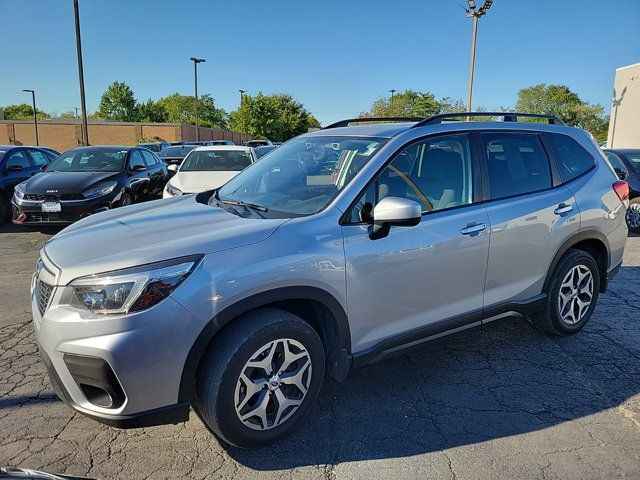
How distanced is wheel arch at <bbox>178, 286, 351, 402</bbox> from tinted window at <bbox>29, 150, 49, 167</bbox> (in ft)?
33.1

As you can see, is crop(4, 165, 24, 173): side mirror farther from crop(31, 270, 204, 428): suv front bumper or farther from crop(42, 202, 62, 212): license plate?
crop(31, 270, 204, 428): suv front bumper

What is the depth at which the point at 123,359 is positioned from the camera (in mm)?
2213

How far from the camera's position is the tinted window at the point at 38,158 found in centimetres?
1066

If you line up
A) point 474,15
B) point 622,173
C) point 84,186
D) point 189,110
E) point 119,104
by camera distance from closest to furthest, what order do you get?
point 84,186, point 622,173, point 474,15, point 119,104, point 189,110

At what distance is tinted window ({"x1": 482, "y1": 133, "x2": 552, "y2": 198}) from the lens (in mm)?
3605

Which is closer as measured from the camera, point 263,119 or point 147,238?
point 147,238

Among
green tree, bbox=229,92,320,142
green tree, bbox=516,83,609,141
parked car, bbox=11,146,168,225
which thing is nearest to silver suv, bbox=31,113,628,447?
parked car, bbox=11,146,168,225

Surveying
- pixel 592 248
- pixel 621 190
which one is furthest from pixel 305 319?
pixel 621 190

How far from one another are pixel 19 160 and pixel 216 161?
409 cm

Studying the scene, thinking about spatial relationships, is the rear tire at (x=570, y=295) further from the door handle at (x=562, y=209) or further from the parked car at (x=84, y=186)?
the parked car at (x=84, y=186)

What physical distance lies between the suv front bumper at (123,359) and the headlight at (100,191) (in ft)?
21.0

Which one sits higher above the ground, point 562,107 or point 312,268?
point 562,107

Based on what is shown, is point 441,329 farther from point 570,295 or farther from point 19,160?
point 19,160

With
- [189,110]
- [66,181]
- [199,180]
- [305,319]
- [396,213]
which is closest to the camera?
[396,213]
